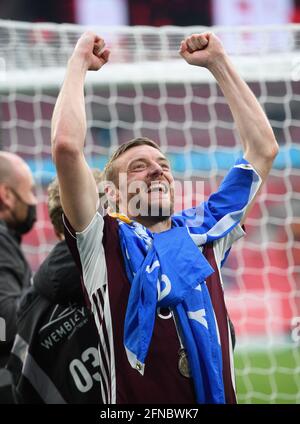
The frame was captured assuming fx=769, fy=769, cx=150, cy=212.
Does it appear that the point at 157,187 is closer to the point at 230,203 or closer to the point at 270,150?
the point at 230,203

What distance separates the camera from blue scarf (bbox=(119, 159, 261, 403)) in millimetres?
2080

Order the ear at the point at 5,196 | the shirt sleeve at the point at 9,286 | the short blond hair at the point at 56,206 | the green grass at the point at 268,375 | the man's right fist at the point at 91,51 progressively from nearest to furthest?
the man's right fist at the point at 91,51, the short blond hair at the point at 56,206, the shirt sleeve at the point at 9,286, the ear at the point at 5,196, the green grass at the point at 268,375

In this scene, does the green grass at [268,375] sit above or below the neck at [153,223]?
below

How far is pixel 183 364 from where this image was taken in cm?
A: 210

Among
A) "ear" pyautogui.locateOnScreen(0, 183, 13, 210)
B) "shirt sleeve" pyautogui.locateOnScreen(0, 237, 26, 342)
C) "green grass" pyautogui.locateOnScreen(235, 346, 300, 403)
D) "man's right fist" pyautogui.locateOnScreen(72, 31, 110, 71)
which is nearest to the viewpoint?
"man's right fist" pyautogui.locateOnScreen(72, 31, 110, 71)

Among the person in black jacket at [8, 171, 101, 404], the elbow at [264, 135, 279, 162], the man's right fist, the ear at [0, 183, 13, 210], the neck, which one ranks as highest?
the ear at [0, 183, 13, 210]

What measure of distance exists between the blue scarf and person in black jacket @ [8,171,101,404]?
53 centimetres

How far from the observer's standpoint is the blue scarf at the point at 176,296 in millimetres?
2080

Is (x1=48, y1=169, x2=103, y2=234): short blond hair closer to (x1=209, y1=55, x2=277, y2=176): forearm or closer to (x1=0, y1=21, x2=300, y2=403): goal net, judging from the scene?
(x1=209, y1=55, x2=277, y2=176): forearm

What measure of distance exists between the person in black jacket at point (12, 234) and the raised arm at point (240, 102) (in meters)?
1.18

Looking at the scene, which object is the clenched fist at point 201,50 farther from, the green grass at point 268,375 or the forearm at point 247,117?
the green grass at point 268,375

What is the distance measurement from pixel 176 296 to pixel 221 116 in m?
8.04

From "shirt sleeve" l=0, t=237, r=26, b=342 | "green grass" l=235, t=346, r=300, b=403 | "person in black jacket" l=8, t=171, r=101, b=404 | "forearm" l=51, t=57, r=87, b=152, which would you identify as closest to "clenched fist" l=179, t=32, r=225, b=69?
"forearm" l=51, t=57, r=87, b=152

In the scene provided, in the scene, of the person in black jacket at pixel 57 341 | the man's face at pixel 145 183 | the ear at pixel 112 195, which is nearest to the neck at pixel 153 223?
the man's face at pixel 145 183
